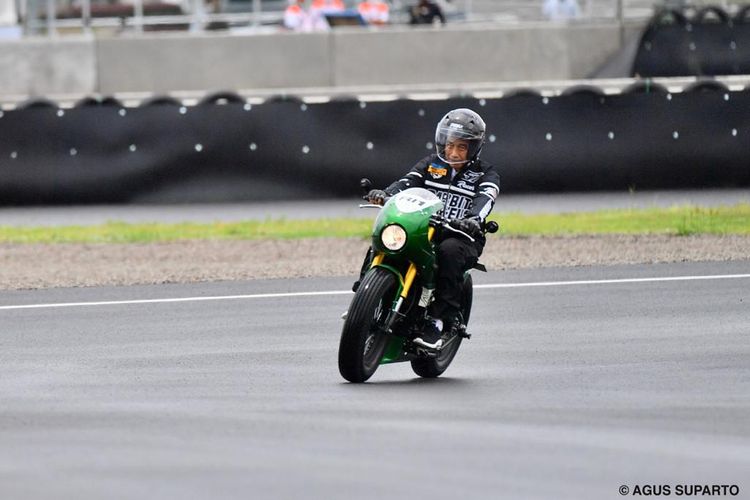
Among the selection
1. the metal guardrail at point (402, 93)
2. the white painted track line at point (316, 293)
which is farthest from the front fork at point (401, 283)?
the metal guardrail at point (402, 93)

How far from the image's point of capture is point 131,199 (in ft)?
62.8

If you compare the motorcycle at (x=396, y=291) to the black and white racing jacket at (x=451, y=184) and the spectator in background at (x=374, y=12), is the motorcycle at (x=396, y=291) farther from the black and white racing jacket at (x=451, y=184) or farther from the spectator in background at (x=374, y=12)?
the spectator in background at (x=374, y=12)

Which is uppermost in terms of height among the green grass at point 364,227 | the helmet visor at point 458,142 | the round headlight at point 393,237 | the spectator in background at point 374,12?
the helmet visor at point 458,142

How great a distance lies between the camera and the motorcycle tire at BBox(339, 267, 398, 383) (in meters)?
8.13

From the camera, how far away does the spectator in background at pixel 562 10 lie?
28438 millimetres

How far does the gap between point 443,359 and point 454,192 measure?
0.95 meters

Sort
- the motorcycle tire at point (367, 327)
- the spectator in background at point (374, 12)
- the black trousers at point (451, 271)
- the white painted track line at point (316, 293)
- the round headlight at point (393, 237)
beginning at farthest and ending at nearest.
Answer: the spectator in background at point (374, 12), the white painted track line at point (316, 293), the black trousers at point (451, 271), the round headlight at point (393, 237), the motorcycle tire at point (367, 327)

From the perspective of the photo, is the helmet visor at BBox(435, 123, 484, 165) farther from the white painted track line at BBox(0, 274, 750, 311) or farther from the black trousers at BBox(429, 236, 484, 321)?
the white painted track line at BBox(0, 274, 750, 311)

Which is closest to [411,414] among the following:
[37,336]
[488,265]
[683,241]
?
[37,336]

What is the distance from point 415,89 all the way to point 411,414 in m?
18.1

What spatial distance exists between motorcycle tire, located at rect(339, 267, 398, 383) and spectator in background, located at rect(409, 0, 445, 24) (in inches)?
783

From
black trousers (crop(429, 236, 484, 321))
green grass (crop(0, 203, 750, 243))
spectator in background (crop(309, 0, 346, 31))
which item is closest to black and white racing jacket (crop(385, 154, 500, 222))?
black trousers (crop(429, 236, 484, 321))

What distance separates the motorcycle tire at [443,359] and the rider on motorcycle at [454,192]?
206 mm

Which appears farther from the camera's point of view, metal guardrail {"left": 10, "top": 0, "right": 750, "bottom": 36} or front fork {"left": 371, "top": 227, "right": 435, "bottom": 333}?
metal guardrail {"left": 10, "top": 0, "right": 750, "bottom": 36}
